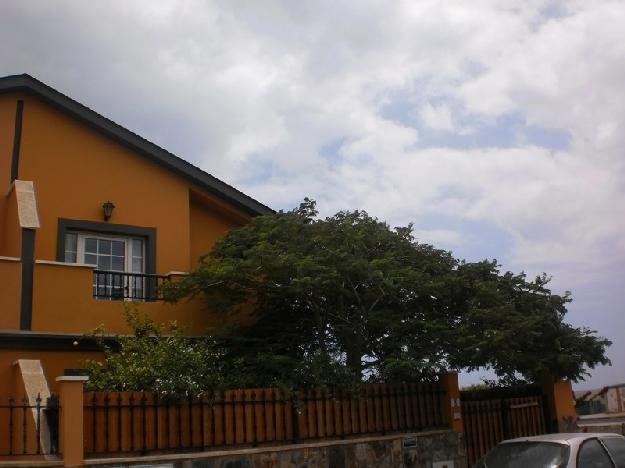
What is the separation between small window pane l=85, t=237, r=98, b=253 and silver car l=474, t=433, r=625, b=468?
8.25 meters

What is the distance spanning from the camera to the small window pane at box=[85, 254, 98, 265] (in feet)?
45.4

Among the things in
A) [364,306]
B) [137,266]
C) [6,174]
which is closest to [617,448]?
[364,306]

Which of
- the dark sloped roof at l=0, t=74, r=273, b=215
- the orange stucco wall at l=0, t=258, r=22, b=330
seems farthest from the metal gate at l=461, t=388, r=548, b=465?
the orange stucco wall at l=0, t=258, r=22, b=330

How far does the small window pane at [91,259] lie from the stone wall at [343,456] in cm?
521

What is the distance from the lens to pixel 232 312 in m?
13.8

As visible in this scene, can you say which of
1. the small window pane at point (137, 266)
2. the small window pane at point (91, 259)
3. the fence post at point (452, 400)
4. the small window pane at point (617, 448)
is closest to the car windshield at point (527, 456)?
the small window pane at point (617, 448)

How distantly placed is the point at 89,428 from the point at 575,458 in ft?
20.0

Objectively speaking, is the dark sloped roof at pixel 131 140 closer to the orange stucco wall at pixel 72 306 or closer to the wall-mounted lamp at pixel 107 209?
the wall-mounted lamp at pixel 107 209

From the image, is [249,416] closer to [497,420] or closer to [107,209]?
[107,209]

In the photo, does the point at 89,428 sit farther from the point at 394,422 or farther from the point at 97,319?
the point at 394,422

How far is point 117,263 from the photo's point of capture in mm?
14164

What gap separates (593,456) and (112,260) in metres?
9.26

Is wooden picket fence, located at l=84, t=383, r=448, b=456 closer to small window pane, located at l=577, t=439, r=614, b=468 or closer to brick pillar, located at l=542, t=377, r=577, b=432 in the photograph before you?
brick pillar, located at l=542, t=377, r=577, b=432

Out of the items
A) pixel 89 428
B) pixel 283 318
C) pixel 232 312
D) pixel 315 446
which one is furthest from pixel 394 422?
pixel 89 428
